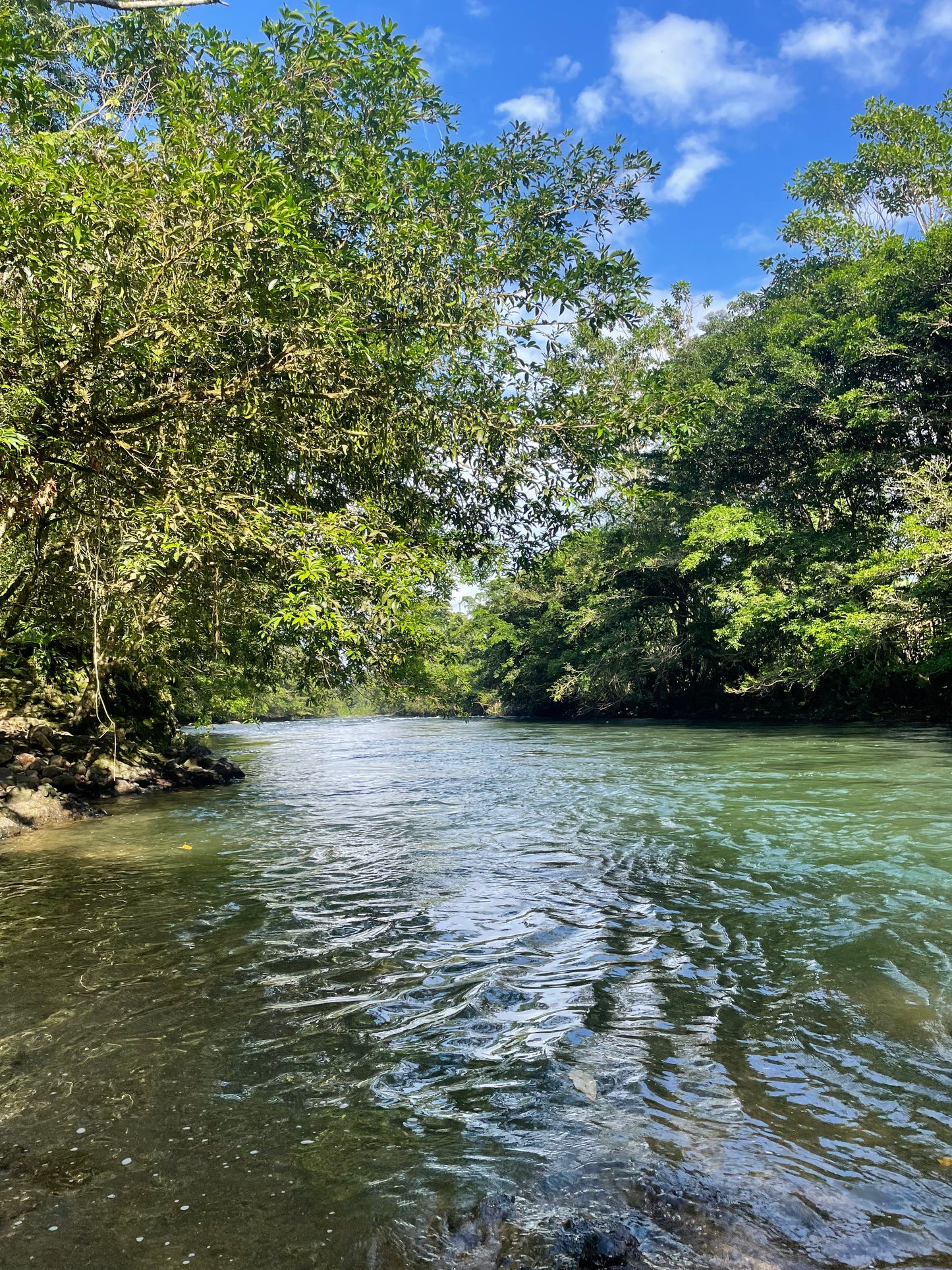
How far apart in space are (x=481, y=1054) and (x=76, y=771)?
13700 mm

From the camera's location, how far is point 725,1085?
364cm

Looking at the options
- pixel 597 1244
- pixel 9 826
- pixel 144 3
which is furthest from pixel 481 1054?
pixel 9 826

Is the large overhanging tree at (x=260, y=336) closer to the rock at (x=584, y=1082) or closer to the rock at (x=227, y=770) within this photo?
the rock at (x=584, y=1082)

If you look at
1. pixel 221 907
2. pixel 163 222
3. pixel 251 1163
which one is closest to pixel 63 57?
pixel 163 222

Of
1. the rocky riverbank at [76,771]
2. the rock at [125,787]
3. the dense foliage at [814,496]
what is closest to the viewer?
the rocky riverbank at [76,771]

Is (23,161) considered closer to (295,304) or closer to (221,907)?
(295,304)

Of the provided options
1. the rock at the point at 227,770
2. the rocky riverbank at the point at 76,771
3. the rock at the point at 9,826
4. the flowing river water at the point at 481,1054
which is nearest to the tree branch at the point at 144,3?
the flowing river water at the point at 481,1054

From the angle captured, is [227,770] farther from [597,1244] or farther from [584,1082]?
[597,1244]

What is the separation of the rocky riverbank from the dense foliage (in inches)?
474

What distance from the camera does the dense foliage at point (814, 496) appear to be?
24.1 metres

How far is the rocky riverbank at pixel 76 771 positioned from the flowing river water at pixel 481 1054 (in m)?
3.41

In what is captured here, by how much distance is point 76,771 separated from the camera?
1516 cm

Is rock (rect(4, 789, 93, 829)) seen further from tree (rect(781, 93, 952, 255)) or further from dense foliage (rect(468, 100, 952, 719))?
tree (rect(781, 93, 952, 255))

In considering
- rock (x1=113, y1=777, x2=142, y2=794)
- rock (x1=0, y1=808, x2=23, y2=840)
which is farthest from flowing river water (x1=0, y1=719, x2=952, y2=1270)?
rock (x1=113, y1=777, x2=142, y2=794)
